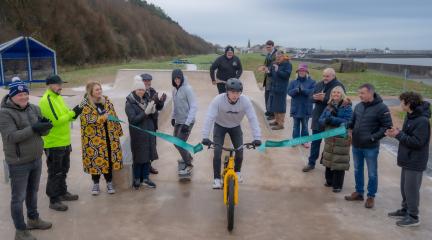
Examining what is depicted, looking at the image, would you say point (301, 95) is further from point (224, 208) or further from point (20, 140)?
point (20, 140)

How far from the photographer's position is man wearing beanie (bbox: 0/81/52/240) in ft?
14.2

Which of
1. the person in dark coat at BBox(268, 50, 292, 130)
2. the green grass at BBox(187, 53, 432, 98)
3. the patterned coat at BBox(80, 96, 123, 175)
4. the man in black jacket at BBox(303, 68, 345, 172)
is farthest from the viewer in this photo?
the green grass at BBox(187, 53, 432, 98)

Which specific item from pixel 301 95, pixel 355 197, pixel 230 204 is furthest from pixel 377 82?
pixel 230 204

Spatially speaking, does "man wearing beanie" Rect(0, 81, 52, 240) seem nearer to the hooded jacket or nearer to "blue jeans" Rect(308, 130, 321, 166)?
"blue jeans" Rect(308, 130, 321, 166)

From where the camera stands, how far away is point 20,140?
4.34 m

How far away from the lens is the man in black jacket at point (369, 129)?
214 inches

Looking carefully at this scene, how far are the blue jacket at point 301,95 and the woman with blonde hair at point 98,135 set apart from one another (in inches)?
136

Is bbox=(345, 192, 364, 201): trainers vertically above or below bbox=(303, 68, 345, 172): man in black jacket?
below

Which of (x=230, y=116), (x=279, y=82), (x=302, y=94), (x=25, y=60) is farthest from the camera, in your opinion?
(x=25, y=60)

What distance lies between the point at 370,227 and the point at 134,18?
60122 millimetres

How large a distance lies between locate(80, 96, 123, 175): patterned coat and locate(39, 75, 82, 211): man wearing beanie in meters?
0.18

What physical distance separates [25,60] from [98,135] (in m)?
16.0

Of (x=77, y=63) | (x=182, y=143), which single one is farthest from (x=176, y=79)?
(x=77, y=63)

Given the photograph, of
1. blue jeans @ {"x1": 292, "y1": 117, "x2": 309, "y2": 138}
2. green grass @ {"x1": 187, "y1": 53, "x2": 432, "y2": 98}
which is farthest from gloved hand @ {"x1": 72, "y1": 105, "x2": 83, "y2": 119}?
green grass @ {"x1": 187, "y1": 53, "x2": 432, "y2": 98}
